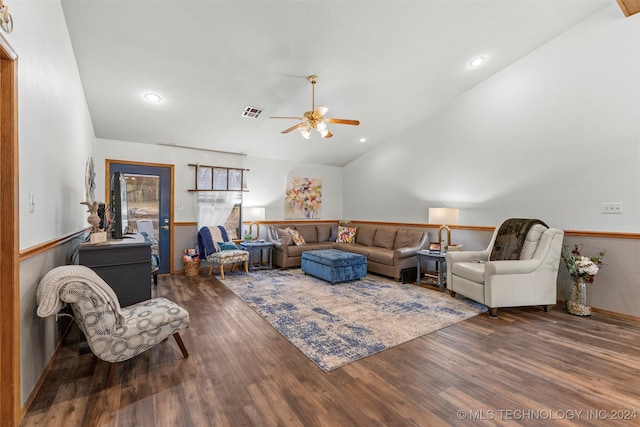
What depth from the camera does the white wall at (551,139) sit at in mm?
3256

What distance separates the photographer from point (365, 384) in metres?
1.99

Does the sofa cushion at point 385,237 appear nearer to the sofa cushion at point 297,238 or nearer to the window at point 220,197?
the sofa cushion at point 297,238

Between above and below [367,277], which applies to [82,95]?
above

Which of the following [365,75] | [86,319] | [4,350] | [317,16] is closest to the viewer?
[4,350]

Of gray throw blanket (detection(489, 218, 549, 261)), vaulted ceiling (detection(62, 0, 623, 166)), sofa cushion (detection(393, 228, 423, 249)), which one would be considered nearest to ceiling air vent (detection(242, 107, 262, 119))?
vaulted ceiling (detection(62, 0, 623, 166))

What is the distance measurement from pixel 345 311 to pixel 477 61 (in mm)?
3838

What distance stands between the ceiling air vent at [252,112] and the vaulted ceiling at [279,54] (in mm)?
77

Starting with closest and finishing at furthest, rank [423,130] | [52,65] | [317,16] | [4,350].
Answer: [4,350] < [52,65] < [317,16] < [423,130]

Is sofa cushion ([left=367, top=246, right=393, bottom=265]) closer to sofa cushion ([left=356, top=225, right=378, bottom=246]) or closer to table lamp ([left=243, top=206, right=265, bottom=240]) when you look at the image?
sofa cushion ([left=356, top=225, right=378, bottom=246])

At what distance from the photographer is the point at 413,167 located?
565 centimetres

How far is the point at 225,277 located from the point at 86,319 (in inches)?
129

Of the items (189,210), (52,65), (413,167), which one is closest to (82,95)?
(52,65)

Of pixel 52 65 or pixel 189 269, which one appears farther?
pixel 189 269

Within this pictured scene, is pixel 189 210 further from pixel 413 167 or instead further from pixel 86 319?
pixel 413 167
